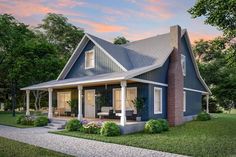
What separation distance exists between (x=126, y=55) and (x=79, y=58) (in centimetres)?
405

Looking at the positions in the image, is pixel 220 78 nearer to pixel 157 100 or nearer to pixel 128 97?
pixel 157 100

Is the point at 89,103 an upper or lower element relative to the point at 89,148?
upper

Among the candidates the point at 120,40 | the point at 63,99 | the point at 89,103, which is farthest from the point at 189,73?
the point at 120,40

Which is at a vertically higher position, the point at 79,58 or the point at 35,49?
the point at 35,49

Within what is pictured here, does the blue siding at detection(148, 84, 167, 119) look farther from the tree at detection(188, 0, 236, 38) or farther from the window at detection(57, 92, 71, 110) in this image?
the window at detection(57, 92, 71, 110)

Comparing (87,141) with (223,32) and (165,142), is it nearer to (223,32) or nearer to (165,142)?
(165,142)

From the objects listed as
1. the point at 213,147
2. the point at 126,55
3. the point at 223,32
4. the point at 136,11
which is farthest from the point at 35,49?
the point at 213,147

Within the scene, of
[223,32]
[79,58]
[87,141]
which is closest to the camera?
[87,141]

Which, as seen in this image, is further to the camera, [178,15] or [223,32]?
[178,15]

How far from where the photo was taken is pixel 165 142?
11.6 meters

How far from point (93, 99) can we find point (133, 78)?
22.1 feet

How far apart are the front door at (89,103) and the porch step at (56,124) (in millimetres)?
2996

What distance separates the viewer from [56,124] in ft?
61.1

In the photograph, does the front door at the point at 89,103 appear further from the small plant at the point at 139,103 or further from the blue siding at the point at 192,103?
the blue siding at the point at 192,103
